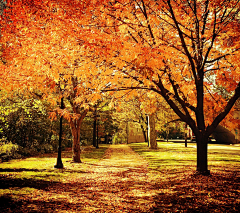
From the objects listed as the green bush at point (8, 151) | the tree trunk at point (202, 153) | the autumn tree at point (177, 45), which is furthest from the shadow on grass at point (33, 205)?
the green bush at point (8, 151)

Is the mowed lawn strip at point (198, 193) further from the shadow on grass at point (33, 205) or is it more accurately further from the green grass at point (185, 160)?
the green grass at point (185, 160)

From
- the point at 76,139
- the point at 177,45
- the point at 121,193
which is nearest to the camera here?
the point at 121,193

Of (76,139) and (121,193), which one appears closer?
(121,193)

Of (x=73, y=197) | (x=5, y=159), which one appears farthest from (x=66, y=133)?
(x=73, y=197)

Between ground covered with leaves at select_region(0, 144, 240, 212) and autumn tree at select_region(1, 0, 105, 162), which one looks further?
autumn tree at select_region(1, 0, 105, 162)

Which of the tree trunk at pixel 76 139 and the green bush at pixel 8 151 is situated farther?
the green bush at pixel 8 151

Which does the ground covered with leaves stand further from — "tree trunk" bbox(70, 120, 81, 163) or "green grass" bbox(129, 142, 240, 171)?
"tree trunk" bbox(70, 120, 81, 163)

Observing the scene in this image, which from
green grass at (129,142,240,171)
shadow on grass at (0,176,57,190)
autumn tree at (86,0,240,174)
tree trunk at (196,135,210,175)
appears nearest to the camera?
autumn tree at (86,0,240,174)

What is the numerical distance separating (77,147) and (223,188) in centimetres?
898

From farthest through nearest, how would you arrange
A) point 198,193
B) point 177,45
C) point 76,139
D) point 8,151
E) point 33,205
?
point 8,151, point 76,139, point 177,45, point 198,193, point 33,205

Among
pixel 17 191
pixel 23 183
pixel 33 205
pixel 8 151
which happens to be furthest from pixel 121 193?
pixel 8 151

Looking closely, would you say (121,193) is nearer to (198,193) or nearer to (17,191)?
(198,193)

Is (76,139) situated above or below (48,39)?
below

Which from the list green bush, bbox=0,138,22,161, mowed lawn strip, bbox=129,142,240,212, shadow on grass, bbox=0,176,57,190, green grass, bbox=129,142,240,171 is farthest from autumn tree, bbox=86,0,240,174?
green bush, bbox=0,138,22,161
